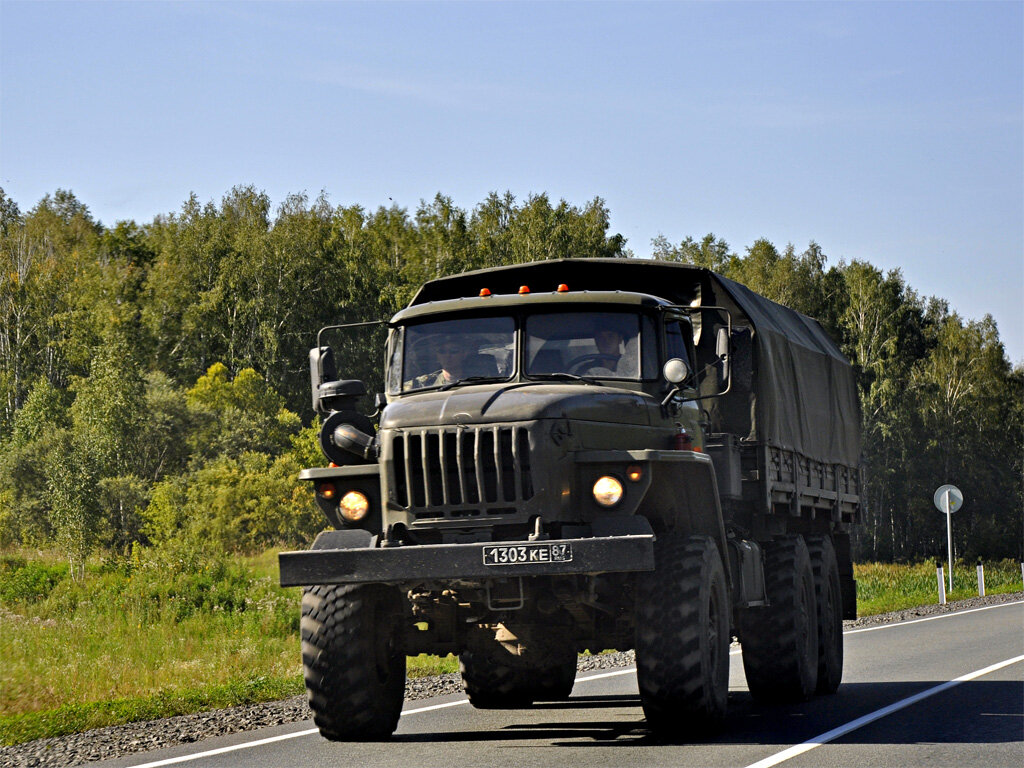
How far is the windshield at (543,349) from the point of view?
33.6 ft

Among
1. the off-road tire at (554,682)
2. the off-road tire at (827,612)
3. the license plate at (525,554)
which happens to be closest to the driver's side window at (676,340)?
the license plate at (525,554)

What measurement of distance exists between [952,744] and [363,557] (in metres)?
4.18

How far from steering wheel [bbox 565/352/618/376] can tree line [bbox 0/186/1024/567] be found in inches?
1564

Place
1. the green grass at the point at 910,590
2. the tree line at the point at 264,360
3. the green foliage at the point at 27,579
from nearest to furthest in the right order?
the green grass at the point at 910,590 < the green foliage at the point at 27,579 < the tree line at the point at 264,360

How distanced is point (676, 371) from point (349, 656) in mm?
3154

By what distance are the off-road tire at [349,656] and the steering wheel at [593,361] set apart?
7.07 ft

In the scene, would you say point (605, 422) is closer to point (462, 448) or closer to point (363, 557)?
point (462, 448)

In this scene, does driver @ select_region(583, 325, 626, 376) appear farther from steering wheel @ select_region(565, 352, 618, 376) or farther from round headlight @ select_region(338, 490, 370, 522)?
round headlight @ select_region(338, 490, 370, 522)

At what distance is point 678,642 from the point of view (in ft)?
29.6

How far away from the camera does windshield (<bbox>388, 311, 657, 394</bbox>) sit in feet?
33.6

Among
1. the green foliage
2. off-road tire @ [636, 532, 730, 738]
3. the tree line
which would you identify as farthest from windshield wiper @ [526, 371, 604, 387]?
the tree line

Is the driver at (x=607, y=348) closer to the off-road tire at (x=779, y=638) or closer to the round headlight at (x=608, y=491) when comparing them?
the round headlight at (x=608, y=491)

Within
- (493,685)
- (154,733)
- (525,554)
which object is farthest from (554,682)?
(525,554)

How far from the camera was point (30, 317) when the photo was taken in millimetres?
66688
